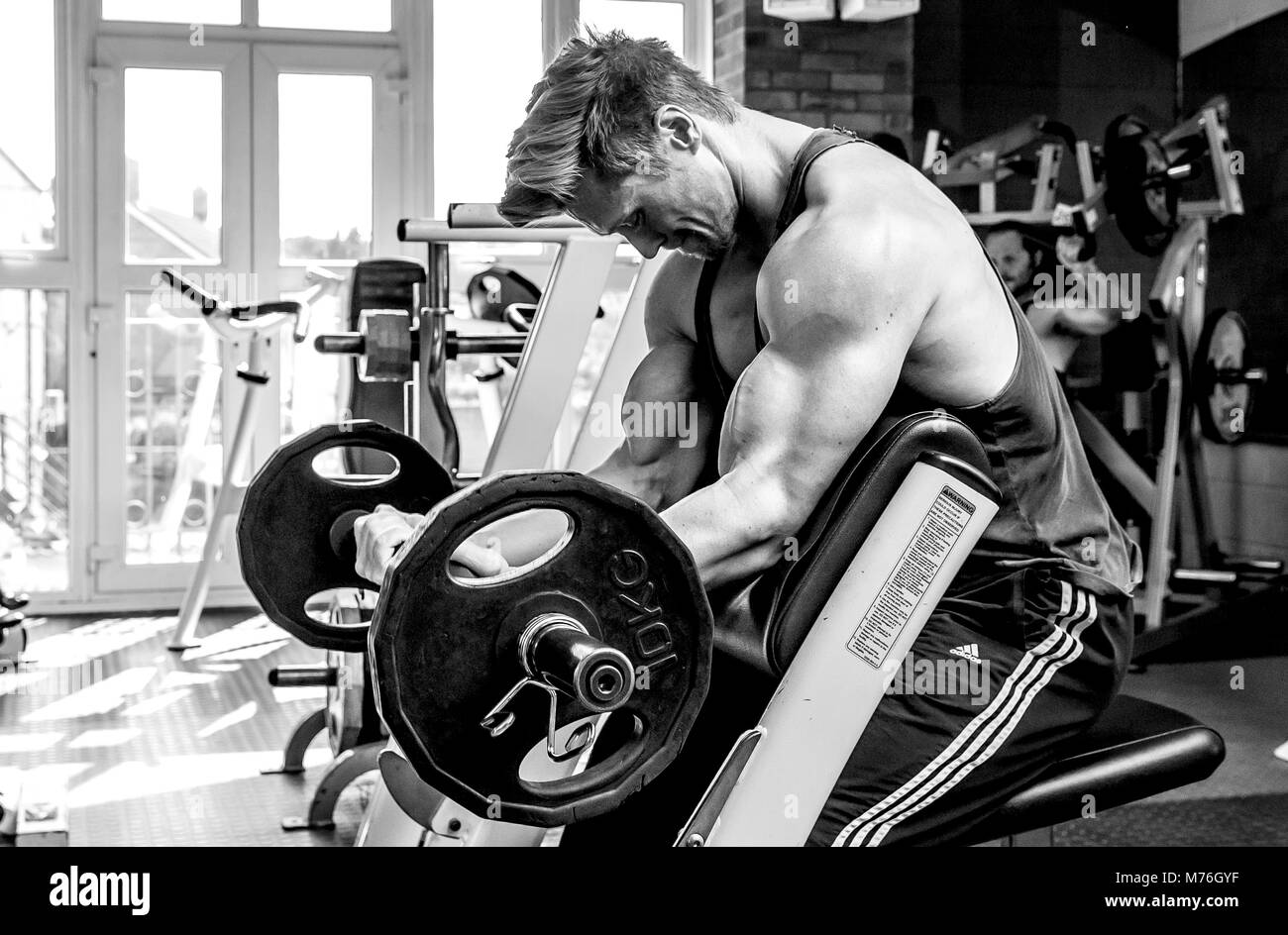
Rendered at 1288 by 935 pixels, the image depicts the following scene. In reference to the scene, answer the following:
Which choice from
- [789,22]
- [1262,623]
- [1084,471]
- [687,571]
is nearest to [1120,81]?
[789,22]

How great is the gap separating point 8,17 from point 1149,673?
14.5ft

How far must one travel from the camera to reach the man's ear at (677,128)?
143cm

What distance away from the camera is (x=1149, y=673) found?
3791 mm

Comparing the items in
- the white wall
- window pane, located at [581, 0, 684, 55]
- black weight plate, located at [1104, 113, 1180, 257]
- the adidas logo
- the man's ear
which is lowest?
the adidas logo

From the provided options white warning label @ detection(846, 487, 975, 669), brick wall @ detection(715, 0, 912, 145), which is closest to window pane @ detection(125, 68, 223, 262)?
brick wall @ detection(715, 0, 912, 145)

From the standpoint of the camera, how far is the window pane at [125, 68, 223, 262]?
4859mm

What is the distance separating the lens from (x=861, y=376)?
130 centimetres

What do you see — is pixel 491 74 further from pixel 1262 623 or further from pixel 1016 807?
pixel 1016 807

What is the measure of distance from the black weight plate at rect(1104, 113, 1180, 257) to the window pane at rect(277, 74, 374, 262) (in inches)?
103

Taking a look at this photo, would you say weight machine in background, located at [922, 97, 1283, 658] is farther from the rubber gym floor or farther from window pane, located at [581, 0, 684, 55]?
window pane, located at [581, 0, 684, 55]

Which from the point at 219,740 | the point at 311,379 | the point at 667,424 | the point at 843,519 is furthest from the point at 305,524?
the point at 311,379

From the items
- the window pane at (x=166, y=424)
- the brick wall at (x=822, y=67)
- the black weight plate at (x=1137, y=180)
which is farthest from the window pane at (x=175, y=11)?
the black weight plate at (x=1137, y=180)

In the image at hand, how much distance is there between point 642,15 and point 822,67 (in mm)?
1011

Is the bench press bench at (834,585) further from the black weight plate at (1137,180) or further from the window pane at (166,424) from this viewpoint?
the window pane at (166,424)
